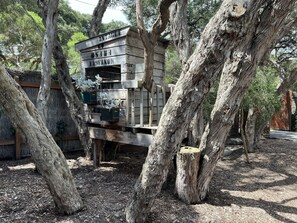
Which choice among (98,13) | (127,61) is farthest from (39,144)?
(98,13)

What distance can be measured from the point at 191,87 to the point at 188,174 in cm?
126

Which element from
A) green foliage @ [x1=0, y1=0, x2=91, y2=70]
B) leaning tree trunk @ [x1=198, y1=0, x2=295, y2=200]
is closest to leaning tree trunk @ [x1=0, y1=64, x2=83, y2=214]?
leaning tree trunk @ [x1=198, y1=0, x2=295, y2=200]

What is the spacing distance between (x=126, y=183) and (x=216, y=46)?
2506 millimetres

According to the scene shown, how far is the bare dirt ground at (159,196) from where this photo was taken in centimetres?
276

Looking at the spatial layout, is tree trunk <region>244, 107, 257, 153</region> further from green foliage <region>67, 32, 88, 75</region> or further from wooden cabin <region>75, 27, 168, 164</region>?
green foliage <region>67, 32, 88, 75</region>

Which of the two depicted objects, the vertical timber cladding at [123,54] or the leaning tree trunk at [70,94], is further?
the leaning tree trunk at [70,94]

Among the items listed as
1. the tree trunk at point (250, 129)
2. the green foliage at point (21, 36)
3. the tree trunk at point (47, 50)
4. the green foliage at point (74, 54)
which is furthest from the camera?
the green foliage at point (21, 36)

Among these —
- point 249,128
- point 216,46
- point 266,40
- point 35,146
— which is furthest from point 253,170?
point 35,146

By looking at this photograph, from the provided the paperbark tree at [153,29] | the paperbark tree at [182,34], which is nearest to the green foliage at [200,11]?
the paperbark tree at [182,34]

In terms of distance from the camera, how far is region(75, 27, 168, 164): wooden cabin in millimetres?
3861

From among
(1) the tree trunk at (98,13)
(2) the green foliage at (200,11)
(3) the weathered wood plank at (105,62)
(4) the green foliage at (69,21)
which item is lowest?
(3) the weathered wood plank at (105,62)

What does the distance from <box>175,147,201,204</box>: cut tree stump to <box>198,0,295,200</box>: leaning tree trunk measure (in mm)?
94

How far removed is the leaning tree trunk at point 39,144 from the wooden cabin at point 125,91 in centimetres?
138

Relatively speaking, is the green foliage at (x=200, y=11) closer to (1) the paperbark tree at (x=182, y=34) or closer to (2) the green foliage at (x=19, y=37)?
(1) the paperbark tree at (x=182, y=34)
